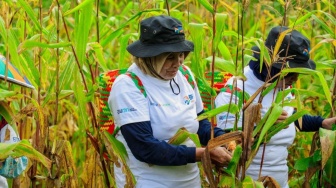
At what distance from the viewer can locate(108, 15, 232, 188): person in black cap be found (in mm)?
2666

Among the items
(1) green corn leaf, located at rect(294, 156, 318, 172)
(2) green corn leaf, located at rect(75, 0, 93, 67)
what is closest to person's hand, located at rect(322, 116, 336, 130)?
(1) green corn leaf, located at rect(294, 156, 318, 172)

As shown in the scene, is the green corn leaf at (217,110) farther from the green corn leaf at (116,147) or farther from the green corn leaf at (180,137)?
the green corn leaf at (116,147)

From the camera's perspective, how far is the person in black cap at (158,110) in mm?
2666

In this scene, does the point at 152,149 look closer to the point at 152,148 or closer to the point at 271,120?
the point at 152,148

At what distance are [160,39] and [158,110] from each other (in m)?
0.25

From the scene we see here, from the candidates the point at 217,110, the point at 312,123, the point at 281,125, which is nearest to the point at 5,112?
the point at 217,110

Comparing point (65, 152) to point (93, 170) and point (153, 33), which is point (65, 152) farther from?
point (153, 33)

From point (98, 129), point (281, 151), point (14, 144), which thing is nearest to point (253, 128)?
point (281, 151)

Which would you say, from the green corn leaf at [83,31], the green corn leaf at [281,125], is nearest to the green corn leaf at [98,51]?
the green corn leaf at [83,31]

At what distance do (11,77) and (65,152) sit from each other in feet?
2.15

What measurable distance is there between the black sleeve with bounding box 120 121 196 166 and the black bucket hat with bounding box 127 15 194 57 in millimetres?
257

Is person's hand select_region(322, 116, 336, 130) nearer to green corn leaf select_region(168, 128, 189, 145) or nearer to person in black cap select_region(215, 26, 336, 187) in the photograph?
person in black cap select_region(215, 26, 336, 187)

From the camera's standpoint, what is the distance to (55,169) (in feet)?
10.4

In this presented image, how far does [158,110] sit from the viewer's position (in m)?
2.73
